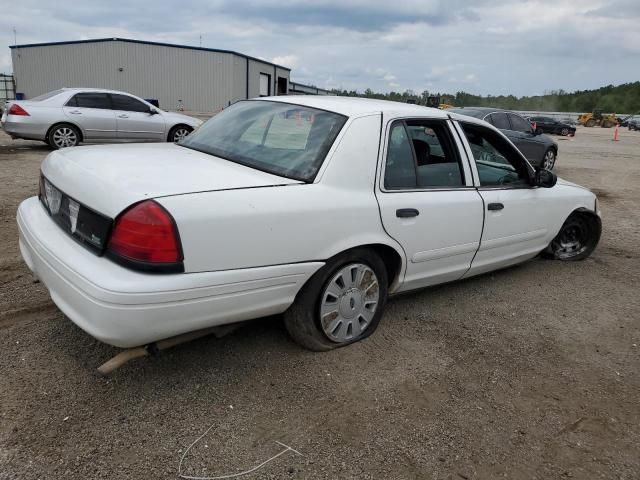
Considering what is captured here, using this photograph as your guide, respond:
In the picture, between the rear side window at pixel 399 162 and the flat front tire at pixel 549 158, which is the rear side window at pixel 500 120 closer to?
the flat front tire at pixel 549 158

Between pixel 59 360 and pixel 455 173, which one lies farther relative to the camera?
pixel 455 173

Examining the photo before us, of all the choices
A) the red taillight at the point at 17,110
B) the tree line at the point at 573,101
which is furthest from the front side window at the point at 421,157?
the tree line at the point at 573,101

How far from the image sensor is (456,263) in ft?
12.1

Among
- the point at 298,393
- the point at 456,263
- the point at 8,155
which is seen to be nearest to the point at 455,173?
the point at 456,263

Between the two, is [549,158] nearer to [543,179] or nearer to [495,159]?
[543,179]

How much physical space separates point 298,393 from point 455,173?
1913 millimetres

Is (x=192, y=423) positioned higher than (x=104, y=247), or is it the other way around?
(x=104, y=247)

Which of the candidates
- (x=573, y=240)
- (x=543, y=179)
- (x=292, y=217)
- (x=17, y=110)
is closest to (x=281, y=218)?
(x=292, y=217)

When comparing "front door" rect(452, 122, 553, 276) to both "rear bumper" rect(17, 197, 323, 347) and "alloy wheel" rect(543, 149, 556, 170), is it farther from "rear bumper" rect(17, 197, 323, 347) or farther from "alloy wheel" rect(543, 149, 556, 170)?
"alloy wheel" rect(543, 149, 556, 170)

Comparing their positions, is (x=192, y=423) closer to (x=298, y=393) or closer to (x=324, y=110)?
(x=298, y=393)

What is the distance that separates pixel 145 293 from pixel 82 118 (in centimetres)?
987

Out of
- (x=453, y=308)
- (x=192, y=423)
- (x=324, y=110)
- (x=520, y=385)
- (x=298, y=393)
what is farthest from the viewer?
(x=453, y=308)

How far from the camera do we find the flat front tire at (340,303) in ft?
9.46

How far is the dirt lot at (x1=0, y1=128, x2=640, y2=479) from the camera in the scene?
2.25 m
